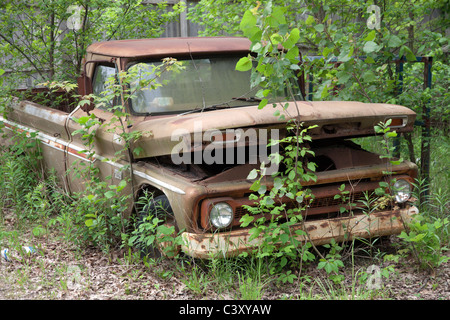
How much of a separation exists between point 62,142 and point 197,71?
1729 millimetres

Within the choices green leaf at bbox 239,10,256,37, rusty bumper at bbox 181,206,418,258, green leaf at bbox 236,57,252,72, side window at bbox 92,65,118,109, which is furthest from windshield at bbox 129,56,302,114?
rusty bumper at bbox 181,206,418,258


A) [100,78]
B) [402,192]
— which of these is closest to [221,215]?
[402,192]

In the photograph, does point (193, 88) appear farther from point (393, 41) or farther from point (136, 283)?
point (393, 41)

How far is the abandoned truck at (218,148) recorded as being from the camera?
13.2ft

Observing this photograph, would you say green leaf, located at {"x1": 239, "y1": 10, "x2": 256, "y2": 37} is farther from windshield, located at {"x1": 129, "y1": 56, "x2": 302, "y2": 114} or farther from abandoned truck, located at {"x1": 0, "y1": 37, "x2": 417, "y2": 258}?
windshield, located at {"x1": 129, "y1": 56, "x2": 302, "y2": 114}

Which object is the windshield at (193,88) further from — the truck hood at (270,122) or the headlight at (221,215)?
the headlight at (221,215)

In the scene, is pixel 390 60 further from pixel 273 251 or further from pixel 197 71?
pixel 273 251

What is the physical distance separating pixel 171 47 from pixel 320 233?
211 centimetres

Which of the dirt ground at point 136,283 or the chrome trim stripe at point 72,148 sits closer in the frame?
the dirt ground at point 136,283

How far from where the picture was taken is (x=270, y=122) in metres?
4.05

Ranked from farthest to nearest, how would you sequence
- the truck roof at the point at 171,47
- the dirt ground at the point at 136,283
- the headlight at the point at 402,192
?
the truck roof at the point at 171,47 < the headlight at the point at 402,192 < the dirt ground at the point at 136,283

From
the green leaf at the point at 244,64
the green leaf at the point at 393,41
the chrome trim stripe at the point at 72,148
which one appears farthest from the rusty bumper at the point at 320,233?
the green leaf at the point at 393,41

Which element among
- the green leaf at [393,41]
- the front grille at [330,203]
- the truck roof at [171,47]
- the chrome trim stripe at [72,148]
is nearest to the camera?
the chrome trim stripe at [72,148]

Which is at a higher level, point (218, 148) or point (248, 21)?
point (248, 21)
